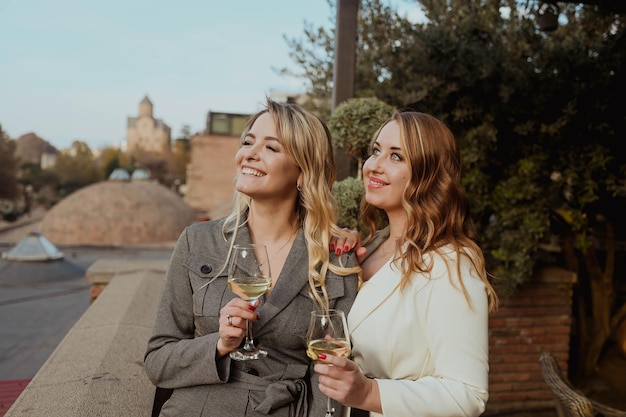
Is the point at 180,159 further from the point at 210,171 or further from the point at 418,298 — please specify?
the point at 418,298

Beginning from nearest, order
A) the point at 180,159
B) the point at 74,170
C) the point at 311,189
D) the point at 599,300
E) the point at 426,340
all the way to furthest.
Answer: the point at 426,340
the point at 311,189
the point at 599,300
the point at 74,170
the point at 180,159

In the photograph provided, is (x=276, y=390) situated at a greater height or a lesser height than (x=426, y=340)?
lesser

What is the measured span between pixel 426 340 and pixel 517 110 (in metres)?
3.56

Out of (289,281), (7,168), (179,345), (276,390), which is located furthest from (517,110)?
(7,168)

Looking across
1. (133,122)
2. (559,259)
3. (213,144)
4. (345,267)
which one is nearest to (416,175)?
(345,267)

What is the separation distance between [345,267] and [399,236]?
280mm

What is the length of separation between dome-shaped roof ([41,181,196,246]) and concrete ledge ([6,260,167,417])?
30747 mm

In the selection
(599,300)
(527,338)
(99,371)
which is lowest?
(527,338)

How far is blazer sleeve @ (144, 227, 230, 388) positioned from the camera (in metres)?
2.03

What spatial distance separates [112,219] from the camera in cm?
3419

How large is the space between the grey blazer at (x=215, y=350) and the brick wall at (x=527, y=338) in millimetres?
3862

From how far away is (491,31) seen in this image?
534 centimetres

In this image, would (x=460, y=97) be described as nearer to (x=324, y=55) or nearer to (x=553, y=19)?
(x=553, y=19)

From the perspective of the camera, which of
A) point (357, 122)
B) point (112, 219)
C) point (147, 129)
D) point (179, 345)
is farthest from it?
point (147, 129)
